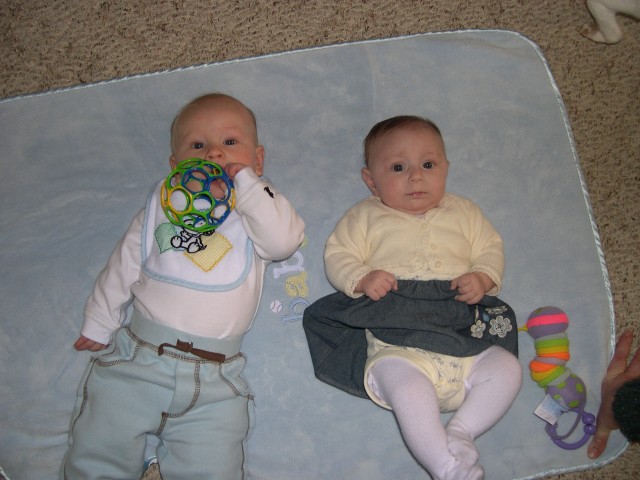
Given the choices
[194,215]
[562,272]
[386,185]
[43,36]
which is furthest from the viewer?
[43,36]

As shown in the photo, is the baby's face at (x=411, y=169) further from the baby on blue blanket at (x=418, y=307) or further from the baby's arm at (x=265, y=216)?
the baby's arm at (x=265, y=216)

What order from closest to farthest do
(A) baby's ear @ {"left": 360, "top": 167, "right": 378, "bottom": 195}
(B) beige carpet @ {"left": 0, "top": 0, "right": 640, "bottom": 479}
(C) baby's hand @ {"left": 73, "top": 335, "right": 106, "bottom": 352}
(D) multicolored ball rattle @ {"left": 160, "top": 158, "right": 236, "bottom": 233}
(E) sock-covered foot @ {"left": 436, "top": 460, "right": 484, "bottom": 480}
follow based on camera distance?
(E) sock-covered foot @ {"left": 436, "top": 460, "right": 484, "bottom": 480}, (D) multicolored ball rattle @ {"left": 160, "top": 158, "right": 236, "bottom": 233}, (C) baby's hand @ {"left": 73, "top": 335, "right": 106, "bottom": 352}, (A) baby's ear @ {"left": 360, "top": 167, "right": 378, "bottom": 195}, (B) beige carpet @ {"left": 0, "top": 0, "right": 640, "bottom": 479}

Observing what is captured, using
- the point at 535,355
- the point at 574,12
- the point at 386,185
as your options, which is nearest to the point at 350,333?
the point at 386,185

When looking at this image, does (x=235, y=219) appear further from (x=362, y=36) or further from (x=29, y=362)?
A: (x=362, y=36)

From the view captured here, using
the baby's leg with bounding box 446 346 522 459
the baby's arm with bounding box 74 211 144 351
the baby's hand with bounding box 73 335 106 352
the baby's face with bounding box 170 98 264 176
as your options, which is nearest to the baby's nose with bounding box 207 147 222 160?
the baby's face with bounding box 170 98 264 176

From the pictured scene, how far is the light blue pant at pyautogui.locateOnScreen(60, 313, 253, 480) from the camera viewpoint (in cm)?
136

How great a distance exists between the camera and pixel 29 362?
152 centimetres

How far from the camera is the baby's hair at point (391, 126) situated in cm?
156

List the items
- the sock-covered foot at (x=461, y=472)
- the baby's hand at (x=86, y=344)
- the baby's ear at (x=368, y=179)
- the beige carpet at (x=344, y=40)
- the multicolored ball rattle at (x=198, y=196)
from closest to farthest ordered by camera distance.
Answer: the sock-covered foot at (x=461, y=472), the multicolored ball rattle at (x=198, y=196), the baby's hand at (x=86, y=344), the baby's ear at (x=368, y=179), the beige carpet at (x=344, y=40)

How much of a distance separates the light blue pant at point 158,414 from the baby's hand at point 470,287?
53 cm

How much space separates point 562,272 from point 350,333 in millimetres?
569

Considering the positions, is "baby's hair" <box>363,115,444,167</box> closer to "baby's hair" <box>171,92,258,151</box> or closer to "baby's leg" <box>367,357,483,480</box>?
"baby's hair" <box>171,92,258,151</box>

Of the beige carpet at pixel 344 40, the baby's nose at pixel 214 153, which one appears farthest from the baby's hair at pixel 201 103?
the beige carpet at pixel 344 40

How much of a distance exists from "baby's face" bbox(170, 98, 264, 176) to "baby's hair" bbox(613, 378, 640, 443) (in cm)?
98
